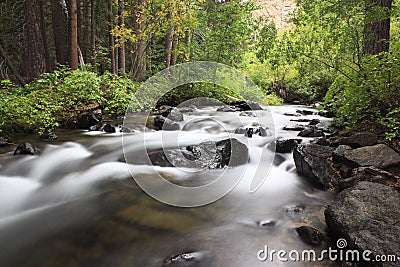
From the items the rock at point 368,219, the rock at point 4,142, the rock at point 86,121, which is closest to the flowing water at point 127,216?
the rock at point 368,219

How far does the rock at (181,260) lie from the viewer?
8.49ft

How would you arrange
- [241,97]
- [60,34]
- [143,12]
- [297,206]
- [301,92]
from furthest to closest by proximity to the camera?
[301,92] < [241,97] < [143,12] < [60,34] < [297,206]

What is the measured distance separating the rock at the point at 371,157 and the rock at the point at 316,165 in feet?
0.91

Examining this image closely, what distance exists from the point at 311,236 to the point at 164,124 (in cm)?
605

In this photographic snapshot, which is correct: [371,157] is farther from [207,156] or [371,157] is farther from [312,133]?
[207,156]

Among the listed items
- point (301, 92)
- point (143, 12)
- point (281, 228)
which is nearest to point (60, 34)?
point (143, 12)

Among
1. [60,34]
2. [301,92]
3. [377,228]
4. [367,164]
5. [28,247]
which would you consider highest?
[60,34]

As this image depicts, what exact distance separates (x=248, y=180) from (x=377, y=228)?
2.40m

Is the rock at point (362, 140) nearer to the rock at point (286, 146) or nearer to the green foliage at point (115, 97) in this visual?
the rock at point (286, 146)

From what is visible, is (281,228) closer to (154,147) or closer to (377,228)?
(377,228)

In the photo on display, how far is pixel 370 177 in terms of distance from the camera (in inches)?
144

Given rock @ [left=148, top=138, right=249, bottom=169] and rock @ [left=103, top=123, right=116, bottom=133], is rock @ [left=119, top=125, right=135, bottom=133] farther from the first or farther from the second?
rock @ [left=148, top=138, right=249, bottom=169]

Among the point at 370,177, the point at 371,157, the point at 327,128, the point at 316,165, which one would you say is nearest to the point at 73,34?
the point at 327,128

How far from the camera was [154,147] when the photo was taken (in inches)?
246
